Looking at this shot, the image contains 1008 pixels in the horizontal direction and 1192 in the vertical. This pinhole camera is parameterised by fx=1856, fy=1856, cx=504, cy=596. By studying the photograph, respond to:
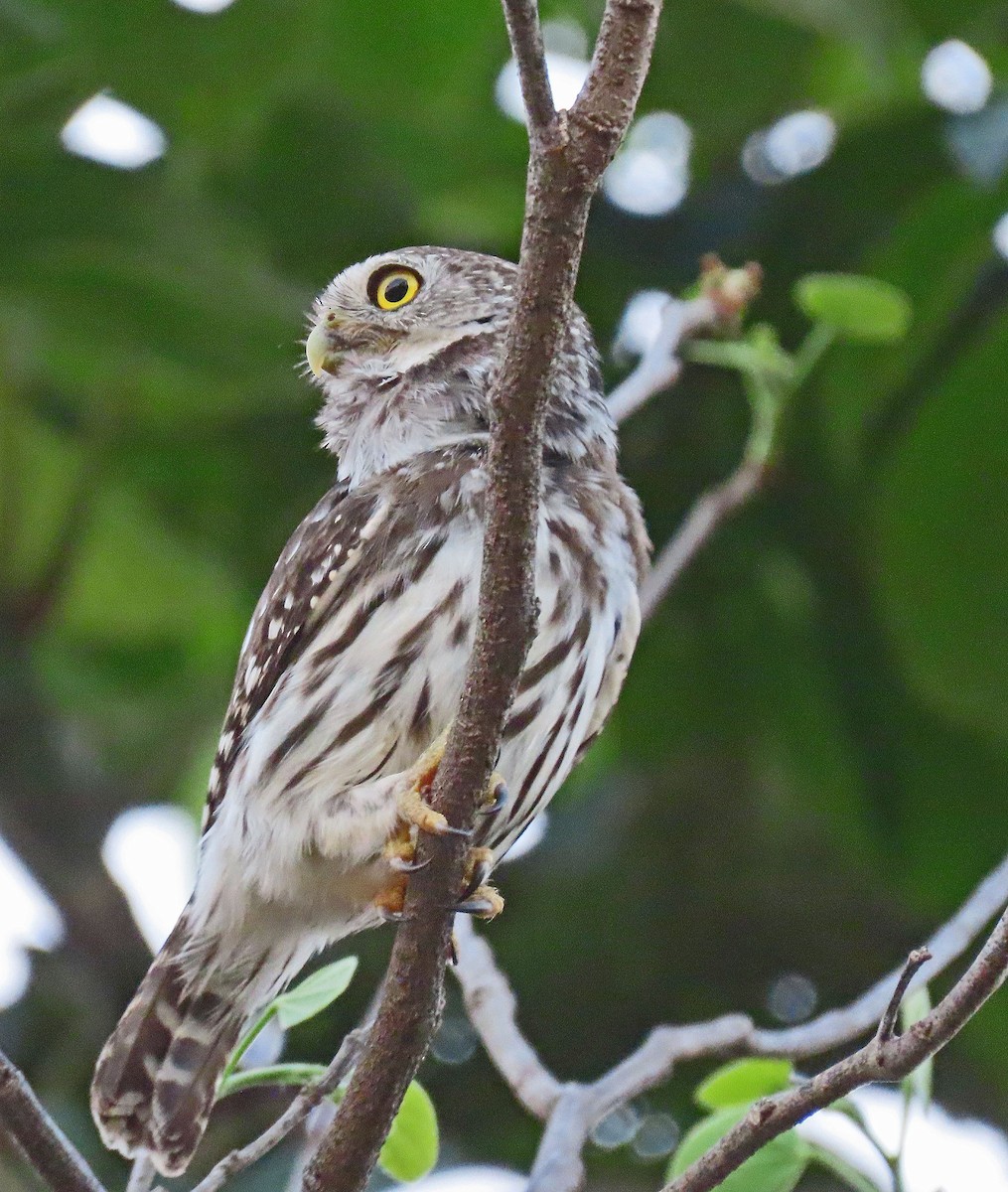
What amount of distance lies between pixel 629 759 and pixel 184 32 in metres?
2.05

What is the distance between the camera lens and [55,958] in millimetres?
4621

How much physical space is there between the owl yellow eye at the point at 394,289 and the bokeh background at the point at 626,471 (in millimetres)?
354

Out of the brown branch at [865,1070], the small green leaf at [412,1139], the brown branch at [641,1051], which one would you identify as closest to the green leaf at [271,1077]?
the small green leaf at [412,1139]

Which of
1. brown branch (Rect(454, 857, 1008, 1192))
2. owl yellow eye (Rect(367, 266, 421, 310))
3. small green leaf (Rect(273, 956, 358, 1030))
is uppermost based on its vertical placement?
owl yellow eye (Rect(367, 266, 421, 310))

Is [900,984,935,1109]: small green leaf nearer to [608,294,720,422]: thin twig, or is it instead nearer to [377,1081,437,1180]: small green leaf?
[377,1081,437,1180]: small green leaf

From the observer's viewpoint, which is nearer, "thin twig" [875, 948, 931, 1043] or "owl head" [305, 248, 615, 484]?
"thin twig" [875, 948, 931, 1043]

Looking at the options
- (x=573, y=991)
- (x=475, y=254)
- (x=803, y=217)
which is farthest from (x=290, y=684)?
(x=803, y=217)

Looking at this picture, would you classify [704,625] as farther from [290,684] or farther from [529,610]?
[529,610]

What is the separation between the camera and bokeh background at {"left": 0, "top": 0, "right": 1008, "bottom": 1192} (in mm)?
4188

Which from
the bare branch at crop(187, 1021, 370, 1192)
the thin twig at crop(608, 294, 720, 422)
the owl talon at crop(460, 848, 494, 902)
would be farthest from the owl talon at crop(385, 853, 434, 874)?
the thin twig at crop(608, 294, 720, 422)

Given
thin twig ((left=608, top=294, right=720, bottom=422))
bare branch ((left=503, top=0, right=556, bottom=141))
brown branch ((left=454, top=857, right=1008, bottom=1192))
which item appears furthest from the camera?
thin twig ((left=608, top=294, right=720, bottom=422))

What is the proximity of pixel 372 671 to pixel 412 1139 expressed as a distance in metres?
0.79

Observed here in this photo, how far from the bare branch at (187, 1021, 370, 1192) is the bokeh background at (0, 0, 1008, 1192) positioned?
1.52 m

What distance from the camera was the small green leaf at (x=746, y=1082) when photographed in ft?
9.26
